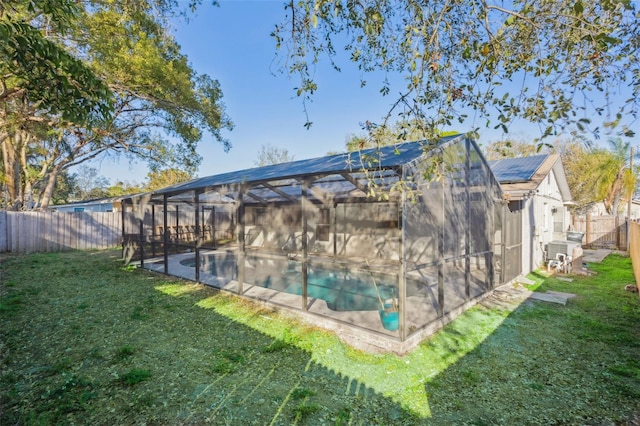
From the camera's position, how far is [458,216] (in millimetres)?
5258

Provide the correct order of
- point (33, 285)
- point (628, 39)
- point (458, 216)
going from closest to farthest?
point (628, 39) → point (458, 216) → point (33, 285)

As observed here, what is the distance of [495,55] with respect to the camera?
7.56 feet

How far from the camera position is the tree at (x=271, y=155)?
3266 cm

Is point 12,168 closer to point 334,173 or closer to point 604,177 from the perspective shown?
point 334,173

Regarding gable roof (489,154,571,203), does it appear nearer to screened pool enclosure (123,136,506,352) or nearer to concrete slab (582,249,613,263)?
screened pool enclosure (123,136,506,352)

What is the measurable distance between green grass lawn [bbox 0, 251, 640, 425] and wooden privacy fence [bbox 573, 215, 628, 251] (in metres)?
10.5

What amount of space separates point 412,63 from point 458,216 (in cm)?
366

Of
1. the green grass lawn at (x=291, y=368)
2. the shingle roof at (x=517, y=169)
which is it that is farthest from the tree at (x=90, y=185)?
the shingle roof at (x=517, y=169)

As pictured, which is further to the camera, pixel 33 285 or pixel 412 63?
pixel 33 285

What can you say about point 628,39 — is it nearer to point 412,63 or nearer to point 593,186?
point 412,63

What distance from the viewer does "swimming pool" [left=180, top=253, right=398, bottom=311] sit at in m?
6.62

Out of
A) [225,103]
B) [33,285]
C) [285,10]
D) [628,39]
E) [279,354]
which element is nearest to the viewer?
[628,39]

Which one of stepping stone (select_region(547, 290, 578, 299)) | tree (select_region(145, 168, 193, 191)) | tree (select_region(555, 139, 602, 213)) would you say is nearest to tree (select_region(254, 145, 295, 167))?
tree (select_region(145, 168, 193, 191))

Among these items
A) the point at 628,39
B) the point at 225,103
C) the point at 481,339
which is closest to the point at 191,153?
the point at 225,103
